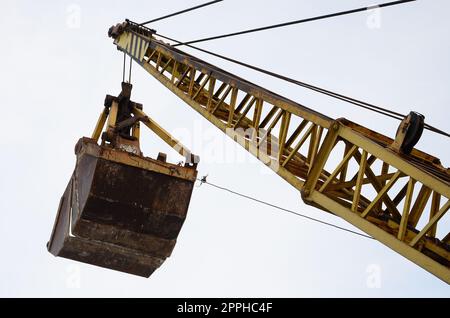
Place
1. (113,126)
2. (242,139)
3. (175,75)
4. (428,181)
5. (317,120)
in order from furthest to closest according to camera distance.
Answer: (175,75), (113,126), (242,139), (317,120), (428,181)

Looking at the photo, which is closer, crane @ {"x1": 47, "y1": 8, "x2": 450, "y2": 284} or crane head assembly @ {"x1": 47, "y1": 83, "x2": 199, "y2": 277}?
crane @ {"x1": 47, "y1": 8, "x2": 450, "y2": 284}

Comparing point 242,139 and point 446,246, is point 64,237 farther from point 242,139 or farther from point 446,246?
point 446,246

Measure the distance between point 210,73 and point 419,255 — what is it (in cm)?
Result: 594

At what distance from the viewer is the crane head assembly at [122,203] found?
11969mm

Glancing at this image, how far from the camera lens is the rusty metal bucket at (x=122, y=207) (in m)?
12.0

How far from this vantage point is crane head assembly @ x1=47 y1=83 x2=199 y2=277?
11969mm

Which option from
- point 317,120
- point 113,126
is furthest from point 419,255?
point 113,126

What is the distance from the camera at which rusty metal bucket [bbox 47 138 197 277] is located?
471 inches

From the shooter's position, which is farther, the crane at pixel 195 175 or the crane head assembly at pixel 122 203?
the crane head assembly at pixel 122 203

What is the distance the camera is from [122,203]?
1216cm

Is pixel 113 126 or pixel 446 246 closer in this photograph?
pixel 446 246

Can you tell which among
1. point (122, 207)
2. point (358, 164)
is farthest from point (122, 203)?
point (358, 164)

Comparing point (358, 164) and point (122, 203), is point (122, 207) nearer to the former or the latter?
point (122, 203)

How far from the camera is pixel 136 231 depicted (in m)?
12.5
